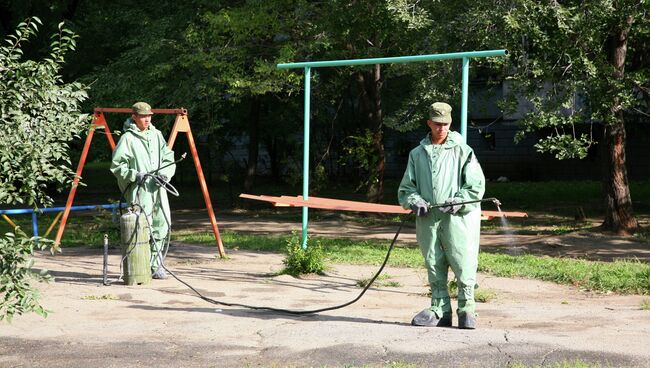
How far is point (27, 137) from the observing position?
6164mm

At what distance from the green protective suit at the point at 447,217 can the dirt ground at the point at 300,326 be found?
0.40 metres

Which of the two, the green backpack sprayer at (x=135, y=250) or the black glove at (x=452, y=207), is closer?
the black glove at (x=452, y=207)

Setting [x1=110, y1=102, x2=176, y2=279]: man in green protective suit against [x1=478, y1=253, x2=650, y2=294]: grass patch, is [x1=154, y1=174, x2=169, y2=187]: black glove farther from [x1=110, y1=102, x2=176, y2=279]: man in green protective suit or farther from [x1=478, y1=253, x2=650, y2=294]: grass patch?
[x1=478, y1=253, x2=650, y2=294]: grass patch

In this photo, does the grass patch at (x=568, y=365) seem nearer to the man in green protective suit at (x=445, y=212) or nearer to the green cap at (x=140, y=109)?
the man in green protective suit at (x=445, y=212)

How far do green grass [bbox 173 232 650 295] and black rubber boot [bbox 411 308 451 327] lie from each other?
3.06 metres

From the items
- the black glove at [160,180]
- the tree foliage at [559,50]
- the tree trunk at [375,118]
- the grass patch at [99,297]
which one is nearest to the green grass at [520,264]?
the tree foliage at [559,50]

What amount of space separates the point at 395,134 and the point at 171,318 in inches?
962

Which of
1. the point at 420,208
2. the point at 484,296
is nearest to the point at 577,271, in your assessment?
the point at 484,296

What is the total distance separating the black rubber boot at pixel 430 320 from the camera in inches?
308

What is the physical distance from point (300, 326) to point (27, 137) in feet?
9.38

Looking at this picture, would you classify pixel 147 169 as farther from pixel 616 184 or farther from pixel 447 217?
pixel 616 184

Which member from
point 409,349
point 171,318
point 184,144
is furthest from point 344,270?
point 184,144

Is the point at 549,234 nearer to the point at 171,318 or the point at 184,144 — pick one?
the point at 171,318

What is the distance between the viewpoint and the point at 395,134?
32531 millimetres
